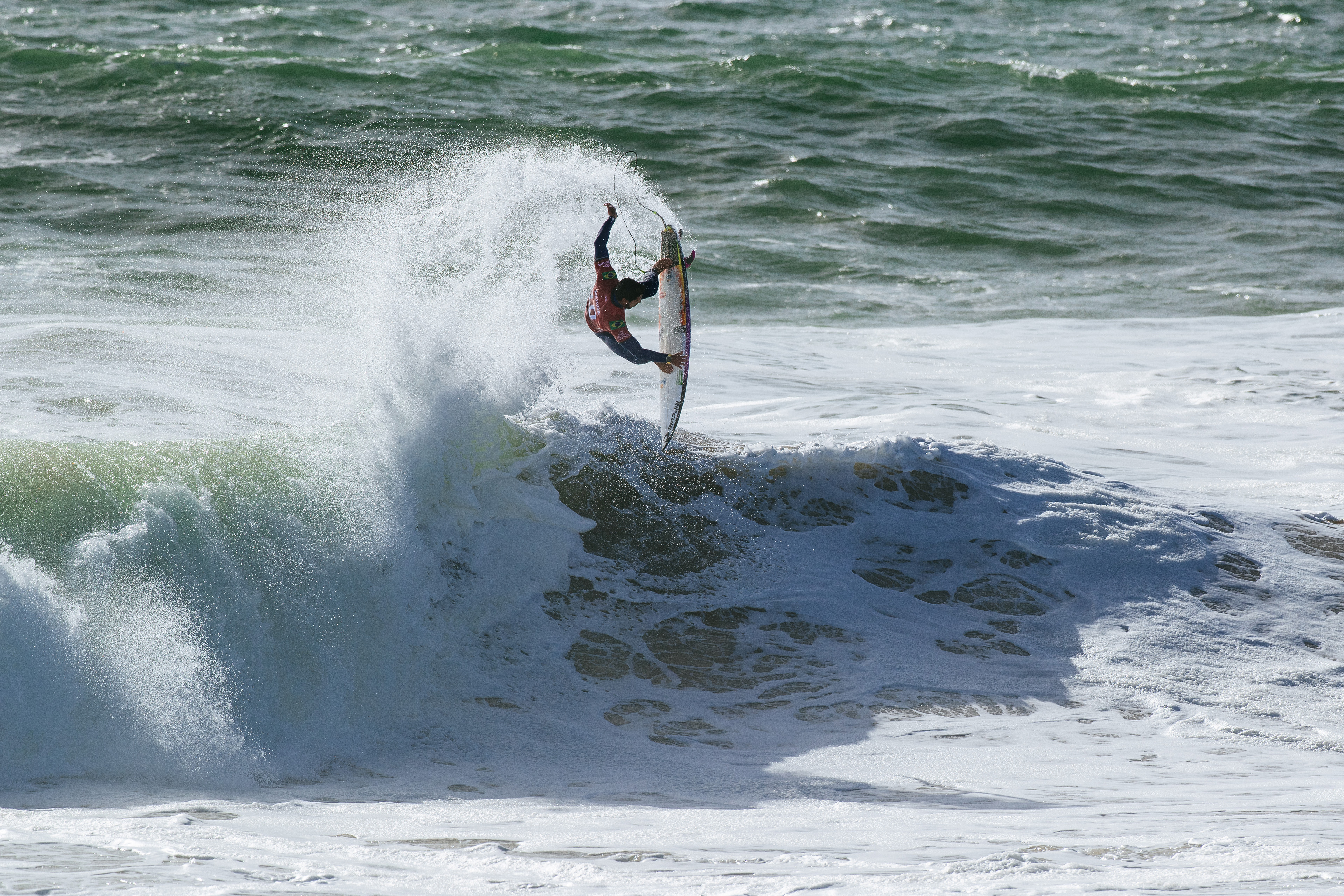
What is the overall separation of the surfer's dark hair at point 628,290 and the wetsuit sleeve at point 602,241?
21cm

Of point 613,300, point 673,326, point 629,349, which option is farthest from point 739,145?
point 613,300

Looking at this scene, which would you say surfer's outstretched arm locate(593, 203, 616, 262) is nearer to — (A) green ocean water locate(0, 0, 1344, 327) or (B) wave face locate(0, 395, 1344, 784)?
(B) wave face locate(0, 395, 1344, 784)

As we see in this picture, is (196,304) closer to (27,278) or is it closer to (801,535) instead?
(27,278)

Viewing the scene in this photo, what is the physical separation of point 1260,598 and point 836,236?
12.8 m

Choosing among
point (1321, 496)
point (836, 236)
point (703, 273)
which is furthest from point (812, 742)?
point (836, 236)

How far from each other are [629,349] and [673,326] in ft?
2.80

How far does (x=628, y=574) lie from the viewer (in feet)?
30.1

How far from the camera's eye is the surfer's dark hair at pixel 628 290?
26.6 ft

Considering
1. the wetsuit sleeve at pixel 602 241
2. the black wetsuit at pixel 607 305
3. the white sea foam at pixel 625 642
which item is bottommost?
the white sea foam at pixel 625 642

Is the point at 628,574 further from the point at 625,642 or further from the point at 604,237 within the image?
the point at 604,237

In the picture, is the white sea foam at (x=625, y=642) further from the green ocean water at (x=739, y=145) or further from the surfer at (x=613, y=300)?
the green ocean water at (x=739, y=145)

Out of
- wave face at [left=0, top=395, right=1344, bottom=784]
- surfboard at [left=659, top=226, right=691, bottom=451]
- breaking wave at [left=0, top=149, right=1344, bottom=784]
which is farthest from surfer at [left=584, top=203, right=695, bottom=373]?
wave face at [left=0, top=395, right=1344, bottom=784]

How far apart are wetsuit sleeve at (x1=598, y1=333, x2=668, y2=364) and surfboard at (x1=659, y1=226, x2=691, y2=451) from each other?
1.69 ft

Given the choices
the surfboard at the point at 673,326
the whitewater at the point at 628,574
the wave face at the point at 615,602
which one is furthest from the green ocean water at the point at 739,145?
the surfboard at the point at 673,326
